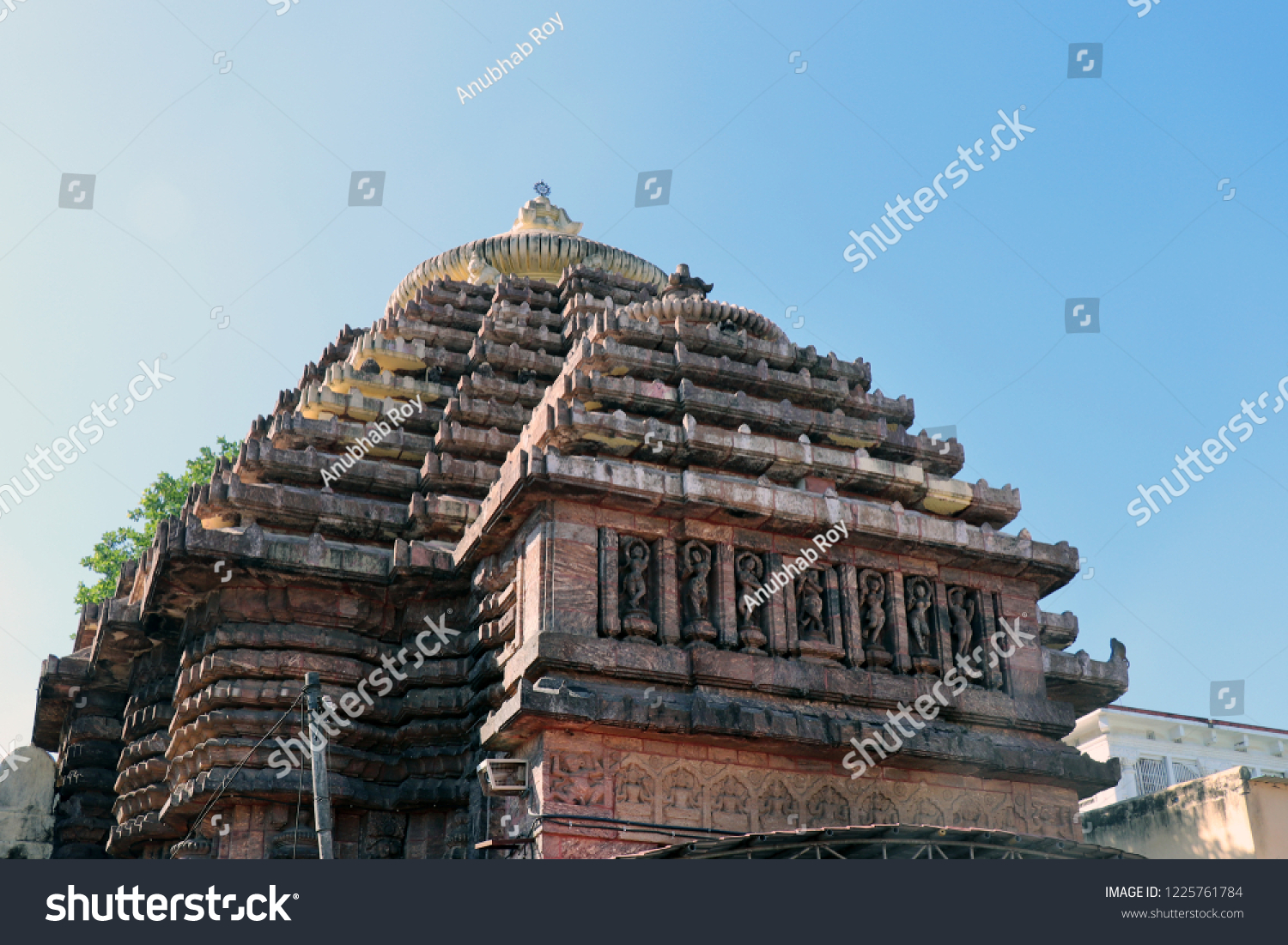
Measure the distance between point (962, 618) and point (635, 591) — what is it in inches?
162

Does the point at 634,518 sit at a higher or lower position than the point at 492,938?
higher

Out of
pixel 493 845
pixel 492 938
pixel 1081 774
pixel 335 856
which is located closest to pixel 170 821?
pixel 335 856

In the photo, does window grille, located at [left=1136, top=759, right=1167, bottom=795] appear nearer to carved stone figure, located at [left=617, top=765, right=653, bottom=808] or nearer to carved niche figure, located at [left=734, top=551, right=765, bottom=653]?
carved niche figure, located at [left=734, top=551, right=765, bottom=653]

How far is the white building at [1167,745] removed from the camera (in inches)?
1479

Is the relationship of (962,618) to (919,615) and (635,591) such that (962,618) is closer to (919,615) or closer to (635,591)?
(919,615)

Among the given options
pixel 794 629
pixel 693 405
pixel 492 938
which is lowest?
pixel 492 938

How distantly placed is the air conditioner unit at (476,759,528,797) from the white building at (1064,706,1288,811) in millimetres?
26734

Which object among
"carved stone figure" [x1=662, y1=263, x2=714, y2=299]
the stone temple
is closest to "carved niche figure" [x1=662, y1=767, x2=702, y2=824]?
the stone temple

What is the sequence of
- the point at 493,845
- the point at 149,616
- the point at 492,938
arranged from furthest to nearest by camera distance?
1. the point at 149,616
2. the point at 493,845
3. the point at 492,938

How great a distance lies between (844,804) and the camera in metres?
14.8

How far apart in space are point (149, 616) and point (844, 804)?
32.6 ft

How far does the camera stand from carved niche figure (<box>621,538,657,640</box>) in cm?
1470

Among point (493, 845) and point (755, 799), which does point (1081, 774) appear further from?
point (493, 845)

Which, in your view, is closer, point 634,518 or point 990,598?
point 634,518
